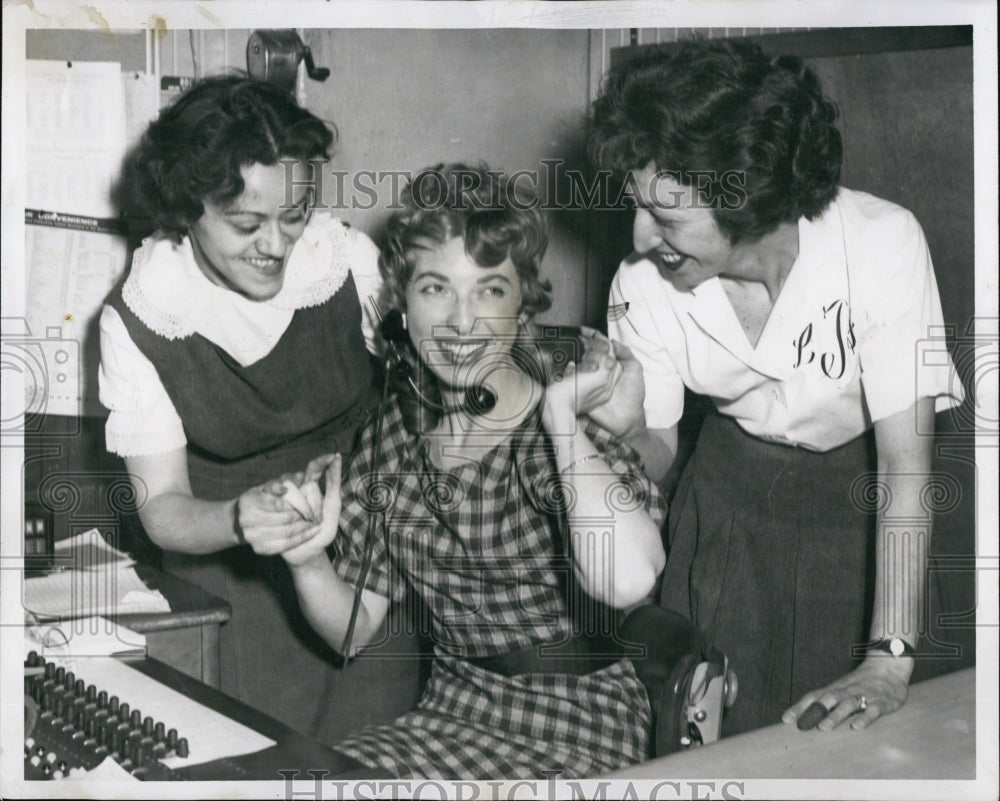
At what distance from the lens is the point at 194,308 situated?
1392mm

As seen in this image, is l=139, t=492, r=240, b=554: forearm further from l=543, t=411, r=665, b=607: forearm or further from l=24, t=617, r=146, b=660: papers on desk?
l=543, t=411, r=665, b=607: forearm

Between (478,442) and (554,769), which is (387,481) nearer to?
(478,442)

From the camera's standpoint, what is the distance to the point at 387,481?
1398 mm

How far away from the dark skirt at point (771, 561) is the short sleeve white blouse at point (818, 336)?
0.14ft

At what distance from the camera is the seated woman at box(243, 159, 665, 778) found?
4.46 feet

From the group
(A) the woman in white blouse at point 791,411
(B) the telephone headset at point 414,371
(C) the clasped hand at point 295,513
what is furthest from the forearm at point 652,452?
(C) the clasped hand at point 295,513

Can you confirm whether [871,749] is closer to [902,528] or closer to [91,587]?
[902,528]

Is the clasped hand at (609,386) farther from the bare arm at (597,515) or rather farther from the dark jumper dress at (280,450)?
the dark jumper dress at (280,450)

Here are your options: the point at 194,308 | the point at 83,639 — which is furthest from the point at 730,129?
the point at 83,639

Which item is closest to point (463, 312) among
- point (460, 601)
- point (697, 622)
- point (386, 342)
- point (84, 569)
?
point (386, 342)

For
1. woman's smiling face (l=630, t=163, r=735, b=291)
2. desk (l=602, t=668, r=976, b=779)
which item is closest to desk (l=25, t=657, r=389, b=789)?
desk (l=602, t=668, r=976, b=779)

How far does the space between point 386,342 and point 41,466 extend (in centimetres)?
49

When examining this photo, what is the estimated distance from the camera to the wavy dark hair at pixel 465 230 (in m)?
1.36

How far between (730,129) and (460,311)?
410 mm
